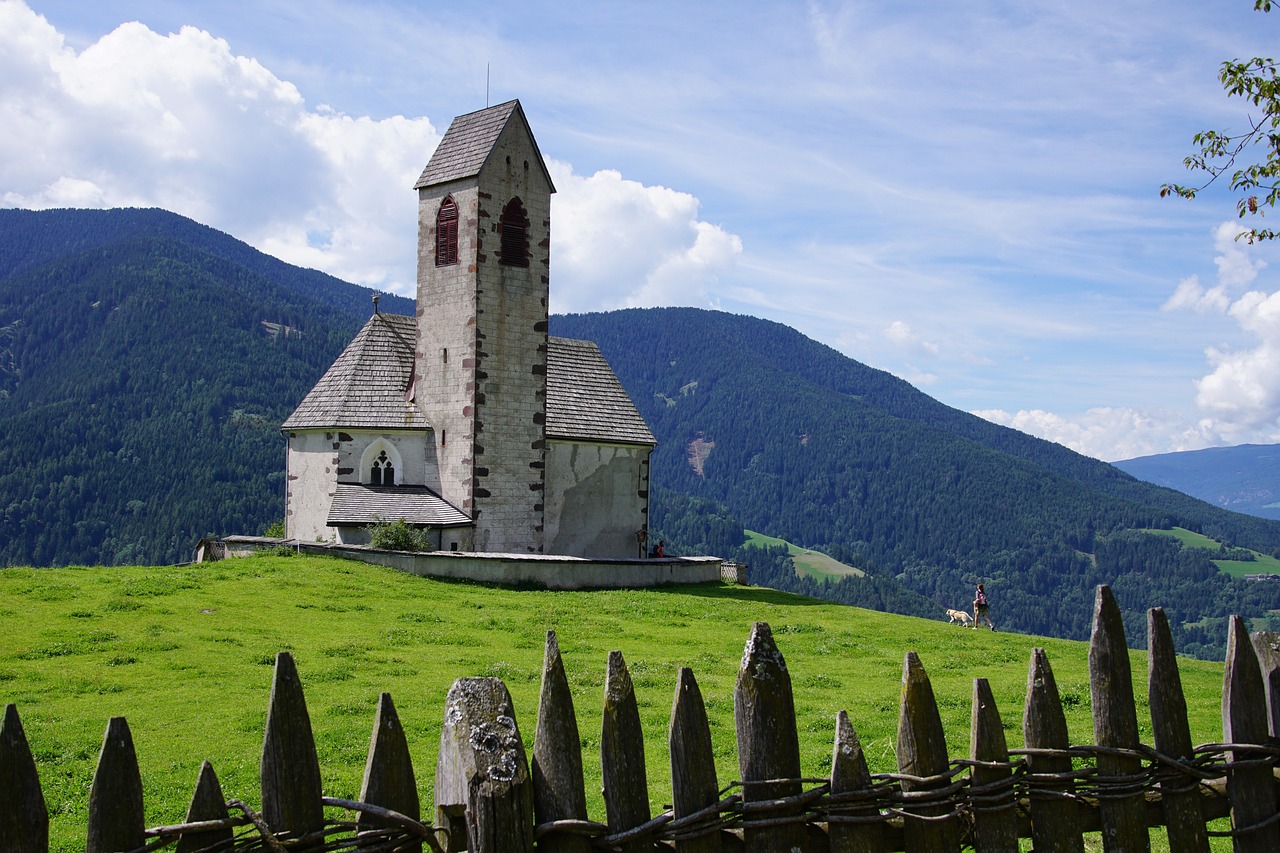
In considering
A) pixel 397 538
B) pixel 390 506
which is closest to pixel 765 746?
pixel 397 538

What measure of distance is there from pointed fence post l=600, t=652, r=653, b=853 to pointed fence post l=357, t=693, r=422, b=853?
0.73 m

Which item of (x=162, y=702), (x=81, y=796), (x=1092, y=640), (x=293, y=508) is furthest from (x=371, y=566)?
(x=1092, y=640)

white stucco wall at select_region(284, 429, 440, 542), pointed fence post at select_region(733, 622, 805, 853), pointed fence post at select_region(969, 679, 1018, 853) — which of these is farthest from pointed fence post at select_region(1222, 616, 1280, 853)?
white stucco wall at select_region(284, 429, 440, 542)

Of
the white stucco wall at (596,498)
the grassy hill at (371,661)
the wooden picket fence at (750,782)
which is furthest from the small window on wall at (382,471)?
the wooden picket fence at (750,782)

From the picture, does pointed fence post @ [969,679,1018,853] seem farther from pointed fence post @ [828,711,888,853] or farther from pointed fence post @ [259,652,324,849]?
pointed fence post @ [259,652,324,849]

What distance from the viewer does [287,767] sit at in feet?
11.9

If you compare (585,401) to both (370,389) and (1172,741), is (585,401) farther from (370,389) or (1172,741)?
(1172,741)

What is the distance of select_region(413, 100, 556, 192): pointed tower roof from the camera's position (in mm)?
39906

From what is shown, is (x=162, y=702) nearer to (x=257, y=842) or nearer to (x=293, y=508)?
(x=257, y=842)

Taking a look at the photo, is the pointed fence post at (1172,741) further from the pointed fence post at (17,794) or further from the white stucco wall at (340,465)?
the white stucco wall at (340,465)

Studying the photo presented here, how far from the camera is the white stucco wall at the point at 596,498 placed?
4184cm

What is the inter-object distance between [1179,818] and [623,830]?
2.98m

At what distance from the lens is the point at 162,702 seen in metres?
15.1

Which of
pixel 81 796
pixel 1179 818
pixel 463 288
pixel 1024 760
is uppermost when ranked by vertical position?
pixel 463 288
